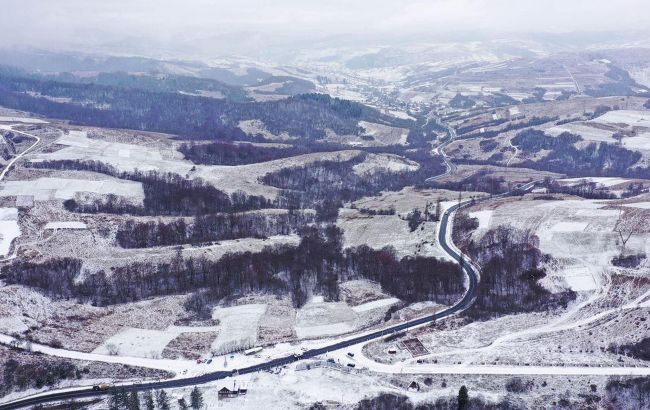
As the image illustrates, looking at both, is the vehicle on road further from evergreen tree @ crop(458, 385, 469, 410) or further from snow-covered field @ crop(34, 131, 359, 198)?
snow-covered field @ crop(34, 131, 359, 198)

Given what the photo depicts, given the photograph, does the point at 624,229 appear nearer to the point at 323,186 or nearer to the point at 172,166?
the point at 323,186

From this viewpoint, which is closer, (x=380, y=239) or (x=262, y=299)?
(x=262, y=299)

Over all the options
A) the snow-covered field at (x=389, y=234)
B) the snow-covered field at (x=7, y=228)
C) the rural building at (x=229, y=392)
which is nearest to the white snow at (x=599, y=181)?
the snow-covered field at (x=389, y=234)

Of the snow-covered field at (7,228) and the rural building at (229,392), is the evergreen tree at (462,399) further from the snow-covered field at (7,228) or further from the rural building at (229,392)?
the snow-covered field at (7,228)

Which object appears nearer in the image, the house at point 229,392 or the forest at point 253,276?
the house at point 229,392

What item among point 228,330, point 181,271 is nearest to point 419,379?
point 228,330

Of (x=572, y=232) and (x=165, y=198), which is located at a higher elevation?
(x=572, y=232)

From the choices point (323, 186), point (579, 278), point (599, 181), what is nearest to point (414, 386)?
point (579, 278)

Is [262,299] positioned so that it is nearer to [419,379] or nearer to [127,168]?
[419,379]
